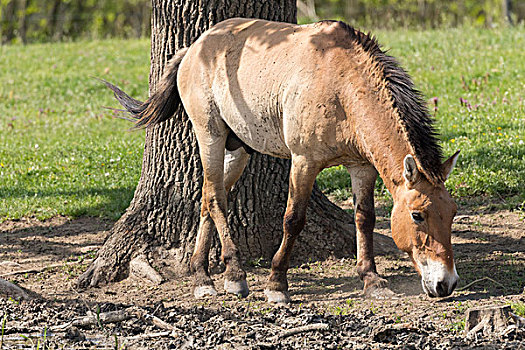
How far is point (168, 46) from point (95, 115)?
22.8ft

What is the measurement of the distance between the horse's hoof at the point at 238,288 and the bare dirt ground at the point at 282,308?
5cm

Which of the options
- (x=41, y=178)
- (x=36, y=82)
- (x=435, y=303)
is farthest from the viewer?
(x=36, y=82)

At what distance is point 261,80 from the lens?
17.4 feet

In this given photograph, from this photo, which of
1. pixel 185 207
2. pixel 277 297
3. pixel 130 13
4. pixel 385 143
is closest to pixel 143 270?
pixel 185 207

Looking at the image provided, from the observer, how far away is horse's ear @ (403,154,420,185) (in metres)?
4.50

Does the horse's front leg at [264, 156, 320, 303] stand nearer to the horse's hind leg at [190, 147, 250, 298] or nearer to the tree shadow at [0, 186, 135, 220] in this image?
the horse's hind leg at [190, 147, 250, 298]

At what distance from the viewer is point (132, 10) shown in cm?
3041

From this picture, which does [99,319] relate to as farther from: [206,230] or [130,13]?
[130,13]

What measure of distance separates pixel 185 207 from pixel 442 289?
8.30ft

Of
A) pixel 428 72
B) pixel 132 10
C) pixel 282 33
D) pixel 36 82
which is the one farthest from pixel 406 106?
pixel 132 10

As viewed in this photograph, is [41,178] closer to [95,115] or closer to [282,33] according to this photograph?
[95,115]

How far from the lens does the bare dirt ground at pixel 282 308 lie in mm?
4223

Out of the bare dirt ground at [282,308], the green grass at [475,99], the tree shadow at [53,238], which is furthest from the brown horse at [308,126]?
the green grass at [475,99]

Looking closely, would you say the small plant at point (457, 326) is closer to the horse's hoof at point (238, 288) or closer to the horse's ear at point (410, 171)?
the horse's ear at point (410, 171)
